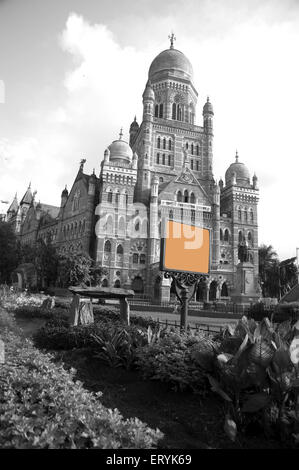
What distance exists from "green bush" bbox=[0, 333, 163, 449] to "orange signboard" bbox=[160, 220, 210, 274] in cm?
705

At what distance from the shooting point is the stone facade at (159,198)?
45188 millimetres

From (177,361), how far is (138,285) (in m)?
39.5

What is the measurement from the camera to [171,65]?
57.3 metres

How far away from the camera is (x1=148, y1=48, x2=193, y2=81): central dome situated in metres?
57.2

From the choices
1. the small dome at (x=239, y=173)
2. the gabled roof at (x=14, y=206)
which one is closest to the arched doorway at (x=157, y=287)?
the small dome at (x=239, y=173)

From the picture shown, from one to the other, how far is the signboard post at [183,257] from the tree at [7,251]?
1722 inches

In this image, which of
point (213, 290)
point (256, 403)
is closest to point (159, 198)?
point (213, 290)

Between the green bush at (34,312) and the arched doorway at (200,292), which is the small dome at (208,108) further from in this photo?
the green bush at (34,312)

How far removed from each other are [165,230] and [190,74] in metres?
54.5

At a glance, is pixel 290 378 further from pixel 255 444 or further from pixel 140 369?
pixel 140 369

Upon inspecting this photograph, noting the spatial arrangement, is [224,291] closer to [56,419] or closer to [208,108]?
[208,108]

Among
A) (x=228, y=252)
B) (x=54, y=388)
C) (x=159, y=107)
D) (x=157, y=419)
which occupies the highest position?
(x=159, y=107)
